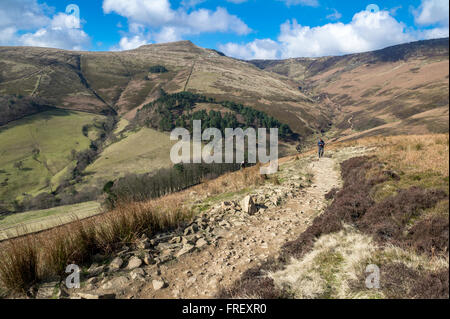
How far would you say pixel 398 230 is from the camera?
484 centimetres

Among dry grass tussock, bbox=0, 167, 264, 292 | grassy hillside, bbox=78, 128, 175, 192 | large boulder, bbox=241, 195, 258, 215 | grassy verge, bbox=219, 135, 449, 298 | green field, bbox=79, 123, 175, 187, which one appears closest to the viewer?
grassy verge, bbox=219, 135, 449, 298

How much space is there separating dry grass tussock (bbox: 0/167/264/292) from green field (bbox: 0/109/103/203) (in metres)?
59.5

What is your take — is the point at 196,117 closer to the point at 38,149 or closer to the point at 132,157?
the point at 132,157

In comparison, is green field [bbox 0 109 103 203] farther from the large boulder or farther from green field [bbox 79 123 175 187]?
the large boulder

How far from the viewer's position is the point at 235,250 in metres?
6.46

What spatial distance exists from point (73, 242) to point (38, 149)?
9443 cm

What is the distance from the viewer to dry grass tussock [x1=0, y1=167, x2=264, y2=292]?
179 inches

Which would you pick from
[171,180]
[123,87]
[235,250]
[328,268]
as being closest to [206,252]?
[235,250]

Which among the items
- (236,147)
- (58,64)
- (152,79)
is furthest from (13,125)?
(58,64)

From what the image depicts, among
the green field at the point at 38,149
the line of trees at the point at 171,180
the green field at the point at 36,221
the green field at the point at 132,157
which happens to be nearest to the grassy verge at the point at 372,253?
the green field at the point at 36,221

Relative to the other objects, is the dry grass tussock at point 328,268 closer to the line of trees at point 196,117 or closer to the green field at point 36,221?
the green field at point 36,221

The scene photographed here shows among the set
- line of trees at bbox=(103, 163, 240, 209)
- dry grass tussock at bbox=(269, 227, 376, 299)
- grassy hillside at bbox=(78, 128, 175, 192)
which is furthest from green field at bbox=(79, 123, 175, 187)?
dry grass tussock at bbox=(269, 227, 376, 299)
